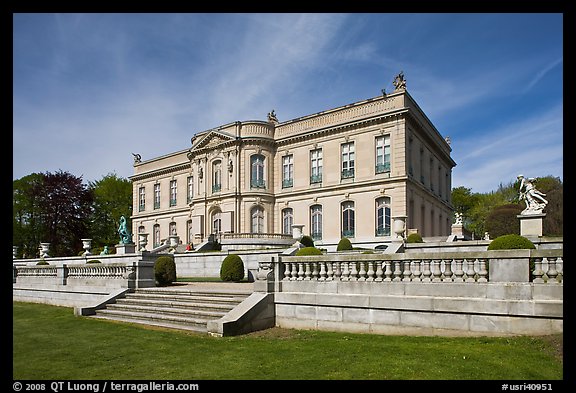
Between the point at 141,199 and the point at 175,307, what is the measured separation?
41.0 meters

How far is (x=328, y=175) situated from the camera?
34.2 metres

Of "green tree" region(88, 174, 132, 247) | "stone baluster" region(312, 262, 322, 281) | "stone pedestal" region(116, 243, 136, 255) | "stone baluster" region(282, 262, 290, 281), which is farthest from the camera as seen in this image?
"green tree" region(88, 174, 132, 247)

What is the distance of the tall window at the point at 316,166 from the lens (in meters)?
34.9

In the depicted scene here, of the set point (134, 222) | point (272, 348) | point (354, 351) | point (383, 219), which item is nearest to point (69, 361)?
point (272, 348)

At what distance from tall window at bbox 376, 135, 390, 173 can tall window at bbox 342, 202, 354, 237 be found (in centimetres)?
348

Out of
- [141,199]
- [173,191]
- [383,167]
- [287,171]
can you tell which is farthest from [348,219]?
[141,199]

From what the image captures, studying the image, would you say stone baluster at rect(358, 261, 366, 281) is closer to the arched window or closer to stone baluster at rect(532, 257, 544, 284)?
stone baluster at rect(532, 257, 544, 284)

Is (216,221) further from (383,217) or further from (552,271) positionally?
(552,271)

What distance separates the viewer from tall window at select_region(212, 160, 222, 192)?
37969mm

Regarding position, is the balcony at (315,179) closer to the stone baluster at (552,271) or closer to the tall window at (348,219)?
the tall window at (348,219)

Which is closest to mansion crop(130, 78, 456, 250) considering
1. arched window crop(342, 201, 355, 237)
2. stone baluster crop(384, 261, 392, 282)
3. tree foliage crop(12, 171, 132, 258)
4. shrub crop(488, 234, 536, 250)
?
arched window crop(342, 201, 355, 237)

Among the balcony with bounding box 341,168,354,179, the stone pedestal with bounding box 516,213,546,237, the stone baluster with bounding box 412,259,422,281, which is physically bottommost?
the stone baluster with bounding box 412,259,422,281
